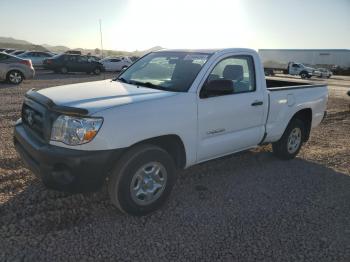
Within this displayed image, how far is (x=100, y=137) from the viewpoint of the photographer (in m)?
3.29

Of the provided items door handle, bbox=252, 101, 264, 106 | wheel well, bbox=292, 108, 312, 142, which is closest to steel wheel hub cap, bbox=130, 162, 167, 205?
door handle, bbox=252, 101, 264, 106

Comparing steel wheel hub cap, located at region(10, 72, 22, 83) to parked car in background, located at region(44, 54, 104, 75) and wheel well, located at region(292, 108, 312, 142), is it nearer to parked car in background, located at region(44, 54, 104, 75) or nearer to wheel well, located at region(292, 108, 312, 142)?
parked car in background, located at region(44, 54, 104, 75)

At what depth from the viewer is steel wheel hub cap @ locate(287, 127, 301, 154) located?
6.02 metres

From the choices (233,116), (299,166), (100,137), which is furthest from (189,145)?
(299,166)

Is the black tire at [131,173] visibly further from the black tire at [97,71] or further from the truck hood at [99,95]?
the black tire at [97,71]

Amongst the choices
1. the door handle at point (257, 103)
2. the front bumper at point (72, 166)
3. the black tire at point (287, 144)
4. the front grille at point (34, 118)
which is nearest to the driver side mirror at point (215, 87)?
the door handle at point (257, 103)

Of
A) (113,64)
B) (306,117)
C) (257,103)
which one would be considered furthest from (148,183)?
(113,64)

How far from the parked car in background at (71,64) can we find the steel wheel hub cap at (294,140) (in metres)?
21.6

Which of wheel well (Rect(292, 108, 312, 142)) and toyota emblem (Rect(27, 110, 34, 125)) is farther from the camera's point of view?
wheel well (Rect(292, 108, 312, 142))

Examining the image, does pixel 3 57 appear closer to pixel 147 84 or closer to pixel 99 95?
pixel 147 84

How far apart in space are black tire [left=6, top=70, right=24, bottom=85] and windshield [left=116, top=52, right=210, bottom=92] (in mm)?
12294

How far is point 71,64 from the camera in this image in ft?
83.1

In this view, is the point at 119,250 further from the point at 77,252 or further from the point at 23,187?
the point at 23,187

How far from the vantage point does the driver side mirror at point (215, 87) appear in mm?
4088
